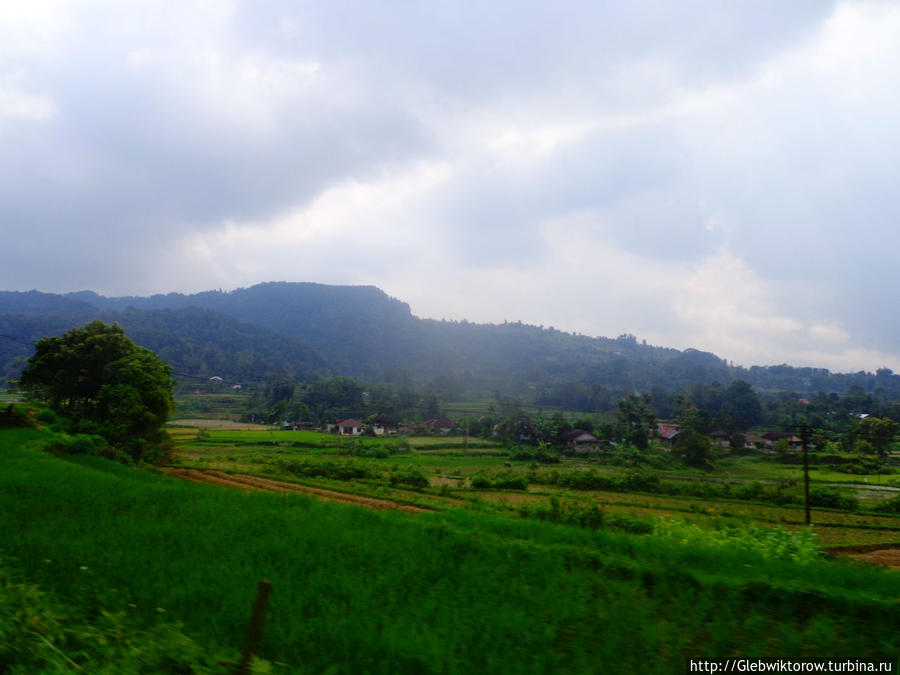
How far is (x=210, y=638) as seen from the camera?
4781 mm

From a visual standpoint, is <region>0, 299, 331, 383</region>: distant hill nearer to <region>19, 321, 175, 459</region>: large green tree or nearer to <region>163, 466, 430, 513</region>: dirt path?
<region>19, 321, 175, 459</region>: large green tree

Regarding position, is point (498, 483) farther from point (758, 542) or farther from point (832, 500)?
point (758, 542)

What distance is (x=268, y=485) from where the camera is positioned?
22453 mm

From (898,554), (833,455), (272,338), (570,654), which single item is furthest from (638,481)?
(272,338)

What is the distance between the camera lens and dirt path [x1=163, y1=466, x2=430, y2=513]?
61.2 feet

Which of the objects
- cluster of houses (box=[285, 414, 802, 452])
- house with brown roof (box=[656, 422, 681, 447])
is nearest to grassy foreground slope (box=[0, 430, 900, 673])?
cluster of houses (box=[285, 414, 802, 452])

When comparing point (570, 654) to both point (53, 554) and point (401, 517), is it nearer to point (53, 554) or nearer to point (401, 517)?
point (401, 517)

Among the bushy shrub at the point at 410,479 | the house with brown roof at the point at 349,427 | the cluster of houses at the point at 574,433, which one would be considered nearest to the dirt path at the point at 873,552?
the bushy shrub at the point at 410,479

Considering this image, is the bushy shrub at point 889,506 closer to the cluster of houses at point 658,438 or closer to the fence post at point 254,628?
the cluster of houses at point 658,438

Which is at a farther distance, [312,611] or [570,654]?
[312,611]

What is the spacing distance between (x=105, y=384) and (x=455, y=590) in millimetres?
26765

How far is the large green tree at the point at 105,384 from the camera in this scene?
Answer: 24.1 metres

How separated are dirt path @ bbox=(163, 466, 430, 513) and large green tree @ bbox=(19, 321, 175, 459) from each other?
3.08 metres

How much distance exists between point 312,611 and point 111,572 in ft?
10.0
